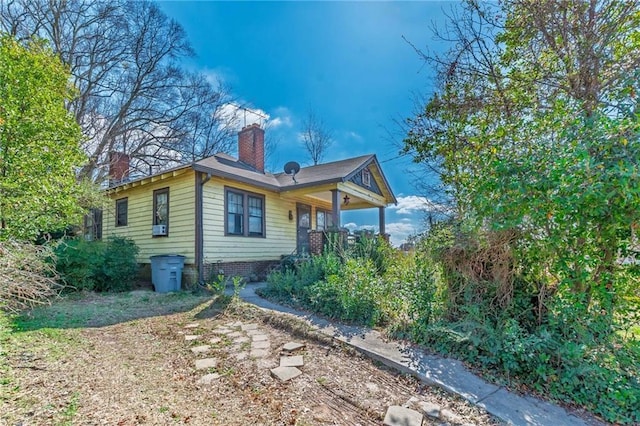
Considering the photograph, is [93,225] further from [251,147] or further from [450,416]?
[450,416]

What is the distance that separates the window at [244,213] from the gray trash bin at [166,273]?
1.51 metres

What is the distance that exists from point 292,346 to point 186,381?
50.3 inches

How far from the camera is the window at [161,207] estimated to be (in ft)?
29.0

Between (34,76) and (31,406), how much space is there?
583cm

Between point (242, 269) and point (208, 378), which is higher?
point (242, 269)

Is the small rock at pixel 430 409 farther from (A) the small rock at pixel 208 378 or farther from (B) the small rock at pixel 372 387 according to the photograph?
(A) the small rock at pixel 208 378

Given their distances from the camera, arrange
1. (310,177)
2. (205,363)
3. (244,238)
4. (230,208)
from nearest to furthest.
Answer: (205,363), (230,208), (244,238), (310,177)

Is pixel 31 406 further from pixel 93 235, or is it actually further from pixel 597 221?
pixel 93 235

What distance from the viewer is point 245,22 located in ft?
27.8

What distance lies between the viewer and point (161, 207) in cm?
906

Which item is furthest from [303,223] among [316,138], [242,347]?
[316,138]

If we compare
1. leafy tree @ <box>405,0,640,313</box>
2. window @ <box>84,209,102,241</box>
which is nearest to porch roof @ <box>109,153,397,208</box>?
window @ <box>84,209,102,241</box>

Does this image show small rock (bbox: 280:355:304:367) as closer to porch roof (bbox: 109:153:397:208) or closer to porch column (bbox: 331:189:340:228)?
porch roof (bbox: 109:153:397:208)

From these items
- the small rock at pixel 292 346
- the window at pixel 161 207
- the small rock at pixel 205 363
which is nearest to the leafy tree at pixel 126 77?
the window at pixel 161 207
